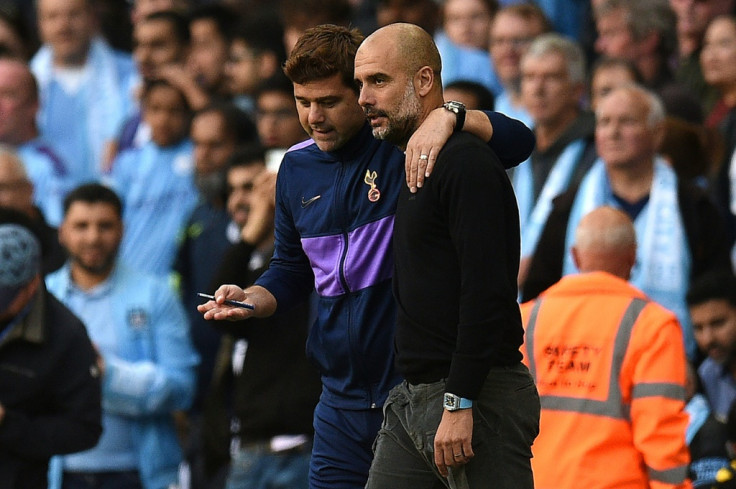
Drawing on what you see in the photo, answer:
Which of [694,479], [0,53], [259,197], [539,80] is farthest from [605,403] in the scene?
[0,53]

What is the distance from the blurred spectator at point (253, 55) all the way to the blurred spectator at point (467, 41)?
134 centimetres

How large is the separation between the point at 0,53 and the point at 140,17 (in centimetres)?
149

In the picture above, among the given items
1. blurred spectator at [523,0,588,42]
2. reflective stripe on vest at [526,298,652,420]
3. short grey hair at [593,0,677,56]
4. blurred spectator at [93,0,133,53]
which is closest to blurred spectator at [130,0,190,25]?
blurred spectator at [93,0,133,53]

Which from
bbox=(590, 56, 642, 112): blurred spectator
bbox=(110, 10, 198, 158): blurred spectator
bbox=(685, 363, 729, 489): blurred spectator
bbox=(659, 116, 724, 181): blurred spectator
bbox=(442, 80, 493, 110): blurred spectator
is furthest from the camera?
bbox=(110, 10, 198, 158): blurred spectator

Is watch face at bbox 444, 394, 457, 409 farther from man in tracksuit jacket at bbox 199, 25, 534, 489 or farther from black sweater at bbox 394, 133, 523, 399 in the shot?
man in tracksuit jacket at bbox 199, 25, 534, 489

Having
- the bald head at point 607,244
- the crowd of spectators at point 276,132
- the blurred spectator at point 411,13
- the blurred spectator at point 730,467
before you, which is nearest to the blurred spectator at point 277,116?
the crowd of spectators at point 276,132

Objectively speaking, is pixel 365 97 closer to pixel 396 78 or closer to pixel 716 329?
pixel 396 78

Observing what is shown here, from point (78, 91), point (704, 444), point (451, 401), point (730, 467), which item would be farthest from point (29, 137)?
point (451, 401)

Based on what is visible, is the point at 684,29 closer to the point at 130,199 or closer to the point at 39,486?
the point at 130,199

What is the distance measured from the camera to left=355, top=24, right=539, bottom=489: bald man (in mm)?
4500

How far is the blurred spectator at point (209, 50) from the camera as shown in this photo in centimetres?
1280

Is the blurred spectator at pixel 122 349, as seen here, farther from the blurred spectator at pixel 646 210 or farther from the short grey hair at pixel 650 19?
the short grey hair at pixel 650 19

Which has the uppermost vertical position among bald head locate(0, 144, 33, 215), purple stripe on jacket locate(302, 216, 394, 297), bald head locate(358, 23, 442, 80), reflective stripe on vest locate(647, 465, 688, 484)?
bald head locate(358, 23, 442, 80)

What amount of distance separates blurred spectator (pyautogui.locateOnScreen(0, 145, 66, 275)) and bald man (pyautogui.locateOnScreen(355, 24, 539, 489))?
5.03 m
